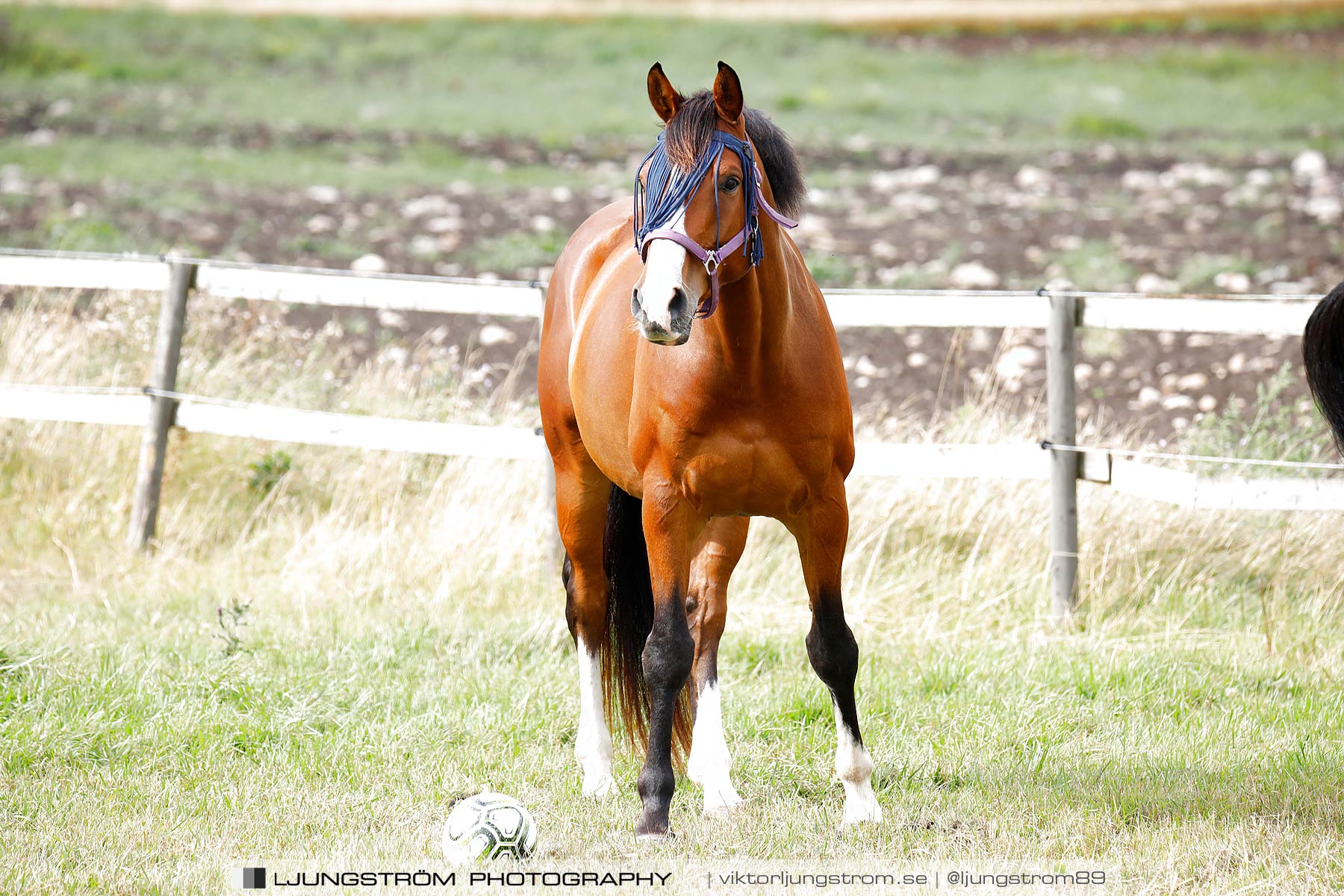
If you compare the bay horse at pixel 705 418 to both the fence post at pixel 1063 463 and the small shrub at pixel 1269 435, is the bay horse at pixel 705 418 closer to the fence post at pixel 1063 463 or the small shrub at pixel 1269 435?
the fence post at pixel 1063 463

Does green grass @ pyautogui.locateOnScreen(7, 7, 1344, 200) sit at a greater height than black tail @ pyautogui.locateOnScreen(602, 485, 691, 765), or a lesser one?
greater

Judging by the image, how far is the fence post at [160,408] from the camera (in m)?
6.55

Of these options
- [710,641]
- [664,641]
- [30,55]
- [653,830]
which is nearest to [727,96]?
[664,641]

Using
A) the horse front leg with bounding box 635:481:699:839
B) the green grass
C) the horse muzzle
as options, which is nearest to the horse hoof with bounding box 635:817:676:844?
the horse front leg with bounding box 635:481:699:839

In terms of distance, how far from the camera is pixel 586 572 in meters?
4.39

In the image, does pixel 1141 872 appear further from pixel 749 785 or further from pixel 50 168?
pixel 50 168

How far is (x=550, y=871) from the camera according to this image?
3459mm

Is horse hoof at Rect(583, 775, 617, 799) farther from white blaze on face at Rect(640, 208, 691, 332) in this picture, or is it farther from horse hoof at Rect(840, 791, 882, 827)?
white blaze on face at Rect(640, 208, 691, 332)

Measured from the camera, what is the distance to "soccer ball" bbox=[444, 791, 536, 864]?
3467mm

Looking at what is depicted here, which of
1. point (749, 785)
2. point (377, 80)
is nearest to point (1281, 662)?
point (749, 785)

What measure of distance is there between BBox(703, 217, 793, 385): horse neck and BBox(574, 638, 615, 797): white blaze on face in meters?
1.34

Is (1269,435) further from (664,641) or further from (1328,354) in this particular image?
(664,641)

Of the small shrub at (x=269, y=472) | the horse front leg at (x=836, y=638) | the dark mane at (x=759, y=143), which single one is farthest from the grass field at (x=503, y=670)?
the dark mane at (x=759, y=143)

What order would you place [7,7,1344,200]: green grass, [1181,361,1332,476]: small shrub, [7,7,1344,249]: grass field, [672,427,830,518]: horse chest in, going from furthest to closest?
[7,7,1344,200]: green grass → [7,7,1344,249]: grass field → [1181,361,1332,476]: small shrub → [672,427,830,518]: horse chest
